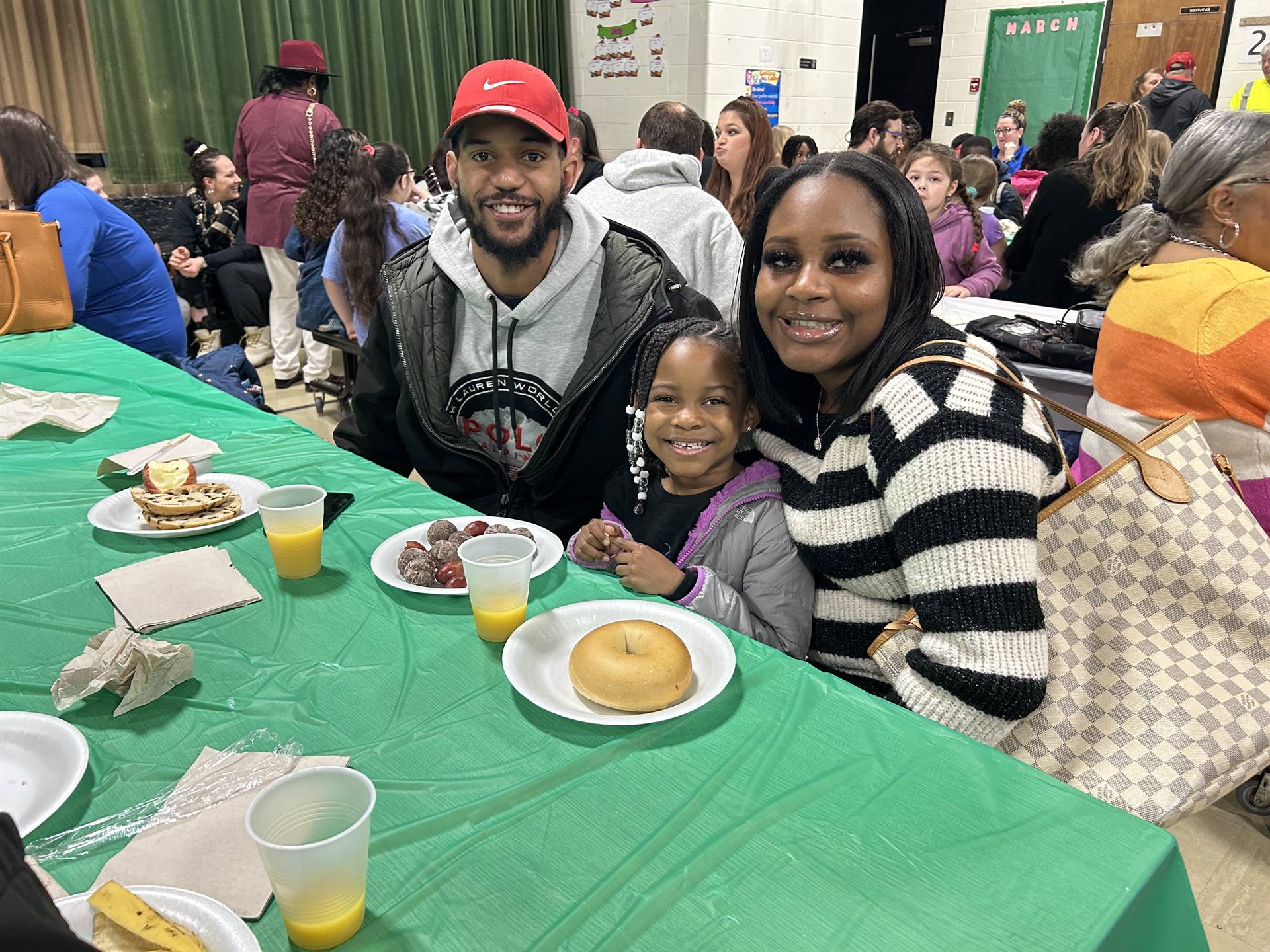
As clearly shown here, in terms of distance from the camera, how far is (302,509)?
129cm

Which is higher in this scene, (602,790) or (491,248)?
(491,248)

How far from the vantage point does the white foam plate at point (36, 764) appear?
33.9 inches

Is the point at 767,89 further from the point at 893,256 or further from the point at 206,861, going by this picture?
the point at 206,861

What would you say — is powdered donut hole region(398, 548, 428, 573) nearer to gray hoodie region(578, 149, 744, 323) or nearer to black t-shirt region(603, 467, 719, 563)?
black t-shirt region(603, 467, 719, 563)

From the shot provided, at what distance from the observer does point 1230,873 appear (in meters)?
1.89

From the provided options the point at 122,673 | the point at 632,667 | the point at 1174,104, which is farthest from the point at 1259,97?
the point at 122,673

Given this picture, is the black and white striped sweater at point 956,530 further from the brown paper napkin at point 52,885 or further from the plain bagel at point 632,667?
the brown paper napkin at point 52,885

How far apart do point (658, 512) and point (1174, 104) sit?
21.2ft

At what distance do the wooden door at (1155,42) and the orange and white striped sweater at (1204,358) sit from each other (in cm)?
762

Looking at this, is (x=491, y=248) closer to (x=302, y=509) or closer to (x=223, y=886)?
(x=302, y=509)

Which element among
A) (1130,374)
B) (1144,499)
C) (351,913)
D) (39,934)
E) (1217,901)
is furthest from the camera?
(1130,374)

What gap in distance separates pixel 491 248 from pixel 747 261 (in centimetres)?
77

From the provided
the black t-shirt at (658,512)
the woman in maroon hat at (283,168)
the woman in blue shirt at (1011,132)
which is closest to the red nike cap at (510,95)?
the black t-shirt at (658,512)

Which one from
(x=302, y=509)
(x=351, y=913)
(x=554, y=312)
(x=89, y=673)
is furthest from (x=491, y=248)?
(x=351, y=913)
